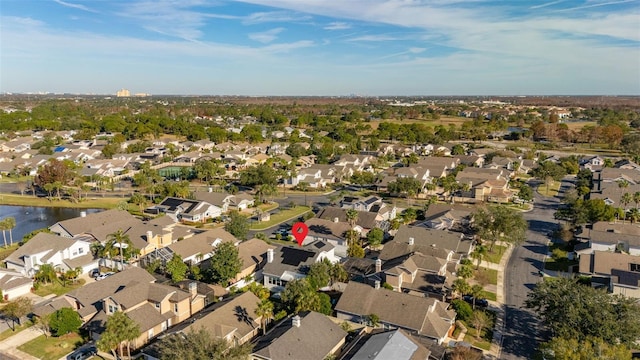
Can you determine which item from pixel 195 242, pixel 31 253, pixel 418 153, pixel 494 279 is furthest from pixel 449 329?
pixel 418 153

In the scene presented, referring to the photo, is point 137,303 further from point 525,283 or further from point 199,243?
point 525,283

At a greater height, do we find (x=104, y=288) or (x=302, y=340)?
(x=104, y=288)

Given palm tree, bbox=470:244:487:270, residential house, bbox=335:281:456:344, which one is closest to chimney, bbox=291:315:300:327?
residential house, bbox=335:281:456:344

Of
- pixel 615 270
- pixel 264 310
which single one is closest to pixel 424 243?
pixel 615 270

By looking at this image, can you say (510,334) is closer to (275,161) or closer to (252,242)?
(252,242)

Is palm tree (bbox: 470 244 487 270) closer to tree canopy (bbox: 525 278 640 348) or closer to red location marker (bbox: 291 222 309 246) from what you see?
tree canopy (bbox: 525 278 640 348)

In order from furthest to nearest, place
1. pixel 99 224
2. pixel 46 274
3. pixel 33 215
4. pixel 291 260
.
Result: pixel 33 215 < pixel 99 224 < pixel 291 260 < pixel 46 274

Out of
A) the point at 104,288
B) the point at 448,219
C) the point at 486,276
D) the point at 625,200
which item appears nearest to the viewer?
the point at 104,288
